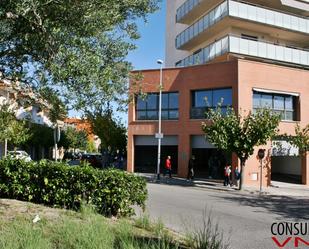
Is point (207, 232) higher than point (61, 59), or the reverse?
point (61, 59)

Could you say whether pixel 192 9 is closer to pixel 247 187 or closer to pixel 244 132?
pixel 244 132

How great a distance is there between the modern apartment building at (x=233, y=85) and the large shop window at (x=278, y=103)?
7 cm

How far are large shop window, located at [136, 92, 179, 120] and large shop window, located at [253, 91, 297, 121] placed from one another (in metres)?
5.84

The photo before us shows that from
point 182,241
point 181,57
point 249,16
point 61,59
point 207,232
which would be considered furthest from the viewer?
point 181,57

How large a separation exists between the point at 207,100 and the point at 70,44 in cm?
2310

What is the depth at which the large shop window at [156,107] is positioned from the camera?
1287 inches

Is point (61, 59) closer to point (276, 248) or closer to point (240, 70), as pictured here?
point (276, 248)

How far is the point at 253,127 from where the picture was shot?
79.5 feet

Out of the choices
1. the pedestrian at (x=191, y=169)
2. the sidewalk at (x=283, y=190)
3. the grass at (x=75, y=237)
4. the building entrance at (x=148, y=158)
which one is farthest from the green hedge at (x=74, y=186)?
the building entrance at (x=148, y=158)

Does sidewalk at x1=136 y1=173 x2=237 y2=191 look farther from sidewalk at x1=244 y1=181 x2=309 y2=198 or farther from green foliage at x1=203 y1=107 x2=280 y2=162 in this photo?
green foliage at x1=203 y1=107 x2=280 y2=162

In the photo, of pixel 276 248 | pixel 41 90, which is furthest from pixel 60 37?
pixel 276 248

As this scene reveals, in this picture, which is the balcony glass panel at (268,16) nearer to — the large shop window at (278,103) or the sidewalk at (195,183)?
the large shop window at (278,103)

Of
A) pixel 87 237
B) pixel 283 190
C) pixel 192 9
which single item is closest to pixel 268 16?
pixel 192 9

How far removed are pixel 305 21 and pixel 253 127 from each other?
1481 centimetres
